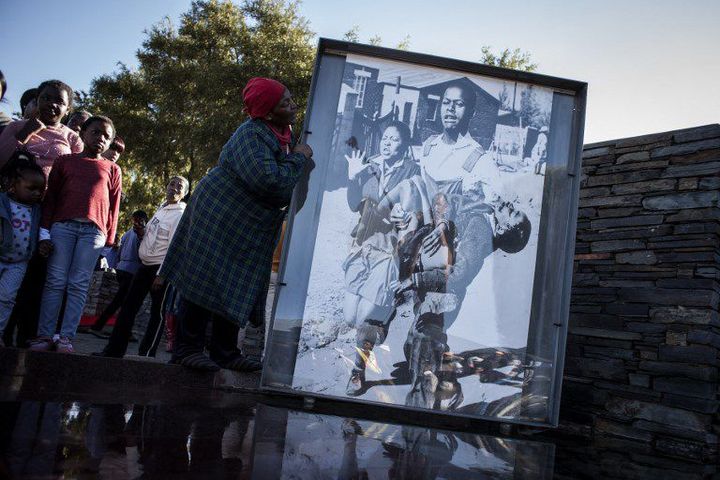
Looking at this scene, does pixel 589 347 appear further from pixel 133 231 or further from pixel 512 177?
pixel 133 231

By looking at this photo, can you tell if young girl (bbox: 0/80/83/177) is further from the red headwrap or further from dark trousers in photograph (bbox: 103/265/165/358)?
the red headwrap

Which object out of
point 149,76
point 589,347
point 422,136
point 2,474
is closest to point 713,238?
point 589,347

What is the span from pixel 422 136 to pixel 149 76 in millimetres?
19439

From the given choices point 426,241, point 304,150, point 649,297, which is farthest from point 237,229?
point 649,297

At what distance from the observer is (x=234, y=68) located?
18688mm

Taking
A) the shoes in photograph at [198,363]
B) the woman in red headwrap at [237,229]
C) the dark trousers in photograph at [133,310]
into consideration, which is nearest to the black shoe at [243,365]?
the woman in red headwrap at [237,229]

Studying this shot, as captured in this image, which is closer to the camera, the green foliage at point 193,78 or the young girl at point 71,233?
the young girl at point 71,233

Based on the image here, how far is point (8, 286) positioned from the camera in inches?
140

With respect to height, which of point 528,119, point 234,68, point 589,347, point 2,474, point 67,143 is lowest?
point 2,474

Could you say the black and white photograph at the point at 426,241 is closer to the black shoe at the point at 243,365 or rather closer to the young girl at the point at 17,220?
the black shoe at the point at 243,365

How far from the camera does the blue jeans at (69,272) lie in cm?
373

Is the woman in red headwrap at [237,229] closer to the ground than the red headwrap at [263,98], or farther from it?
closer to the ground

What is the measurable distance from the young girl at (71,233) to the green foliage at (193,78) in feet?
47.4

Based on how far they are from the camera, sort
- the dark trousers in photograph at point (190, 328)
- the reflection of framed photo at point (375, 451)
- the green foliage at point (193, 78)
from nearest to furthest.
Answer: the reflection of framed photo at point (375, 451)
the dark trousers in photograph at point (190, 328)
the green foliage at point (193, 78)
